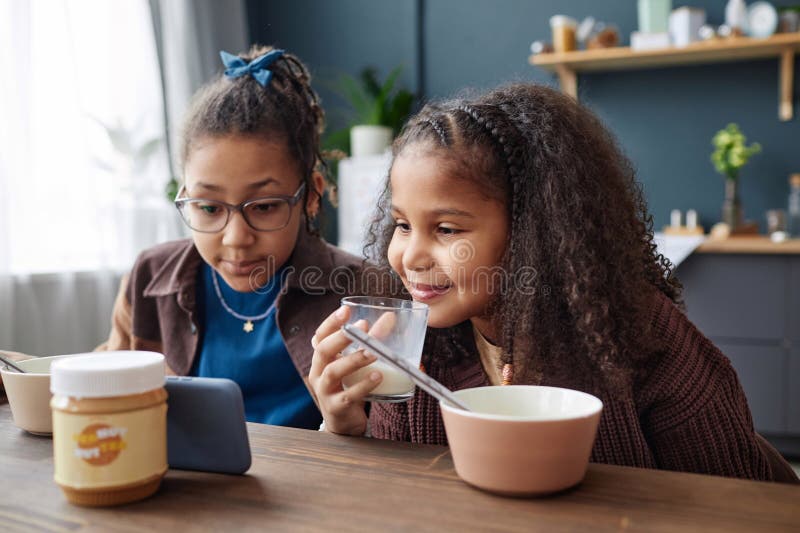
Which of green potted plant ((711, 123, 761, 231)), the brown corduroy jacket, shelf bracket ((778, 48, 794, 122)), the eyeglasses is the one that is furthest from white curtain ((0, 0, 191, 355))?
shelf bracket ((778, 48, 794, 122))

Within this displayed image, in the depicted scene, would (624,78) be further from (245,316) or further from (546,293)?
(546,293)

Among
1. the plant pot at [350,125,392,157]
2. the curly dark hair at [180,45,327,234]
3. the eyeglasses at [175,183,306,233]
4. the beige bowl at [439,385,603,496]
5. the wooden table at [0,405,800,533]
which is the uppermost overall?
the curly dark hair at [180,45,327,234]

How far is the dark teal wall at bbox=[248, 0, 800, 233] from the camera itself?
3.31 m

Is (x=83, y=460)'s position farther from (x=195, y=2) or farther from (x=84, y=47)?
(x=195, y=2)

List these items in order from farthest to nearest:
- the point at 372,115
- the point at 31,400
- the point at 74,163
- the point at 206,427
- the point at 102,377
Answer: the point at 372,115 < the point at 74,163 < the point at 31,400 < the point at 206,427 < the point at 102,377

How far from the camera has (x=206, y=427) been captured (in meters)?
0.67

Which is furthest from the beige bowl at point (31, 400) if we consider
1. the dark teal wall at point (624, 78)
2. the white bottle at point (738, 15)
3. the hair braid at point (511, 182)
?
the white bottle at point (738, 15)

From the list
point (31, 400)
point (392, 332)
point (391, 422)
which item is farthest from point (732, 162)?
point (31, 400)

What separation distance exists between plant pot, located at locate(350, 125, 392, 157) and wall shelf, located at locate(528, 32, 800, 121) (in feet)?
2.66

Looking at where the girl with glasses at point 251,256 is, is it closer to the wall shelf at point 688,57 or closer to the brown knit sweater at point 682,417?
the brown knit sweater at point 682,417

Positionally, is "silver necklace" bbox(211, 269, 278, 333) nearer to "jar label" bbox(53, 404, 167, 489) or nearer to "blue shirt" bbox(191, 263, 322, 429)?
"blue shirt" bbox(191, 263, 322, 429)

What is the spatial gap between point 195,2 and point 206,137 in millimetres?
2429

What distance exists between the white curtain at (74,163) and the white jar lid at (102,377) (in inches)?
84.2

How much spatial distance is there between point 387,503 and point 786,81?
319 centimetres
